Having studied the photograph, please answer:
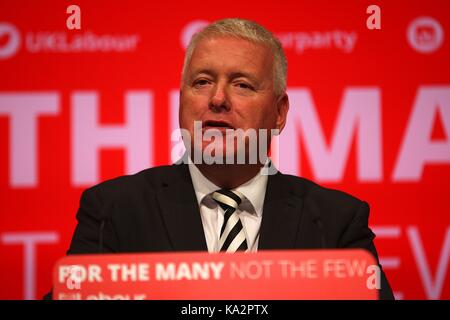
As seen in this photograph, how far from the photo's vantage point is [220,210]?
155 centimetres

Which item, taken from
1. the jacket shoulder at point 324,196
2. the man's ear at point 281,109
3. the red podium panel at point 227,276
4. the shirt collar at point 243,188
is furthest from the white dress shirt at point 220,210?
the red podium panel at point 227,276

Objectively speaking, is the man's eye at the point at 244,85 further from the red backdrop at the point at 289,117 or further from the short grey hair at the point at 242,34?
the red backdrop at the point at 289,117

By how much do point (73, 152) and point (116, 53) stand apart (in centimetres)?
40

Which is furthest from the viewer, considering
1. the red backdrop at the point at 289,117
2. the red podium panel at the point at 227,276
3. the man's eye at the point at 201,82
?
the red backdrop at the point at 289,117

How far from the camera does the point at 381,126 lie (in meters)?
2.20

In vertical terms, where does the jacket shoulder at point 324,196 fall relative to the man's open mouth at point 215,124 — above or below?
below

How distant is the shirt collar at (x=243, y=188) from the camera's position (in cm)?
159

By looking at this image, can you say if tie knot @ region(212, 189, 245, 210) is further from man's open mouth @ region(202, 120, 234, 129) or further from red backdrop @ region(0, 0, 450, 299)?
red backdrop @ region(0, 0, 450, 299)

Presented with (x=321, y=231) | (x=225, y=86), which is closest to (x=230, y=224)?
(x=321, y=231)

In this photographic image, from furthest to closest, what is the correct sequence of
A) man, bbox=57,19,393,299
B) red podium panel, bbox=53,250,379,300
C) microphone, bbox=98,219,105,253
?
man, bbox=57,19,393,299 → microphone, bbox=98,219,105,253 → red podium panel, bbox=53,250,379,300

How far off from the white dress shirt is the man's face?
→ 132 millimetres

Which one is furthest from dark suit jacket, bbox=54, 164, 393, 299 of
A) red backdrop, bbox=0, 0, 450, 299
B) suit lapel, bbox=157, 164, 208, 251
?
red backdrop, bbox=0, 0, 450, 299

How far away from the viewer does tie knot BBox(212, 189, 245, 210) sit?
1.55m

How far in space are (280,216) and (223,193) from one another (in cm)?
16
